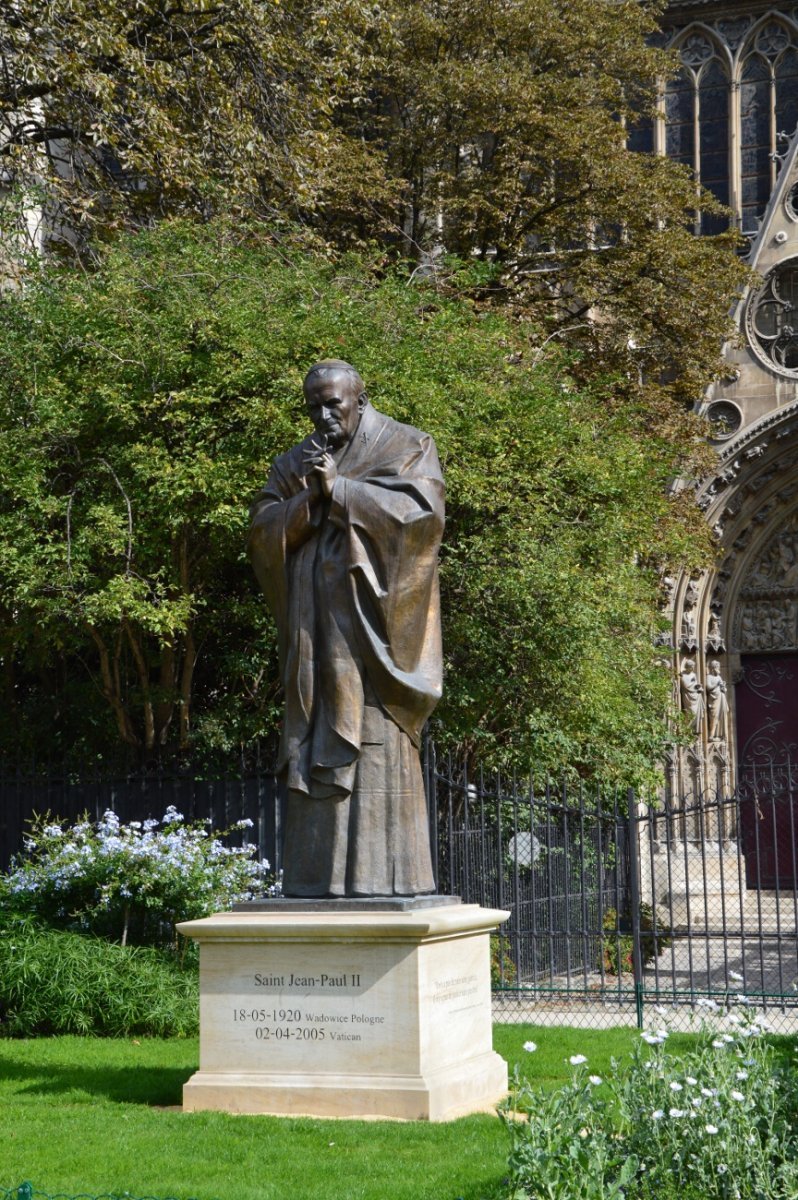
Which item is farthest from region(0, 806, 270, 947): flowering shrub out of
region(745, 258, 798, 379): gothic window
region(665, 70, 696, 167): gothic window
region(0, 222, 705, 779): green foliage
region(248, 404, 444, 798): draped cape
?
region(665, 70, 696, 167): gothic window

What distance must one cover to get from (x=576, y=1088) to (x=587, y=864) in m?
10.6

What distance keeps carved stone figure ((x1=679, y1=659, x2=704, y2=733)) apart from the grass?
14.5 meters

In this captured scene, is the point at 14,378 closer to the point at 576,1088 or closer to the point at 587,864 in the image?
the point at 587,864

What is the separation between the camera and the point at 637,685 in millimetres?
18188

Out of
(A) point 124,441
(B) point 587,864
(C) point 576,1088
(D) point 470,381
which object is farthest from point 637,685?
(C) point 576,1088

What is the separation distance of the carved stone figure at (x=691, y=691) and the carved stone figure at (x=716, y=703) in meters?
0.23

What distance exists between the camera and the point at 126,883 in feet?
42.9

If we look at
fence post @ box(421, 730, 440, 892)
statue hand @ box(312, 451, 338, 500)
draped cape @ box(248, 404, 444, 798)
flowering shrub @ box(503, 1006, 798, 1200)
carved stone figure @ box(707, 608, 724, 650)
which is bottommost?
flowering shrub @ box(503, 1006, 798, 1200)

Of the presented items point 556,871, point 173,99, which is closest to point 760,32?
point 173,99

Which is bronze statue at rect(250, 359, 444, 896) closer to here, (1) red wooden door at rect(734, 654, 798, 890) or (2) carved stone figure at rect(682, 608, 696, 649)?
(2) carved stone figure at rect(682, 608, 696, 649)

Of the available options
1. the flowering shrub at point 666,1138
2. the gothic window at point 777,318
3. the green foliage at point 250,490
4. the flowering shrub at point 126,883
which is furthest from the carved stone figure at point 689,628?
the flowering shrub at point 666,1138

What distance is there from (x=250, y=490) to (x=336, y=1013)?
7680mm

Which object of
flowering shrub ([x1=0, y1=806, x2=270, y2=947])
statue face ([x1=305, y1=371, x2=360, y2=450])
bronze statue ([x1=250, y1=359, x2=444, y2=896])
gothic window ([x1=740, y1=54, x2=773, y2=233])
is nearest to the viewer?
bronze statue ([x1=250, y1=359, x2=444, y2=896])

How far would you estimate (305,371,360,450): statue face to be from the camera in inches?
323
